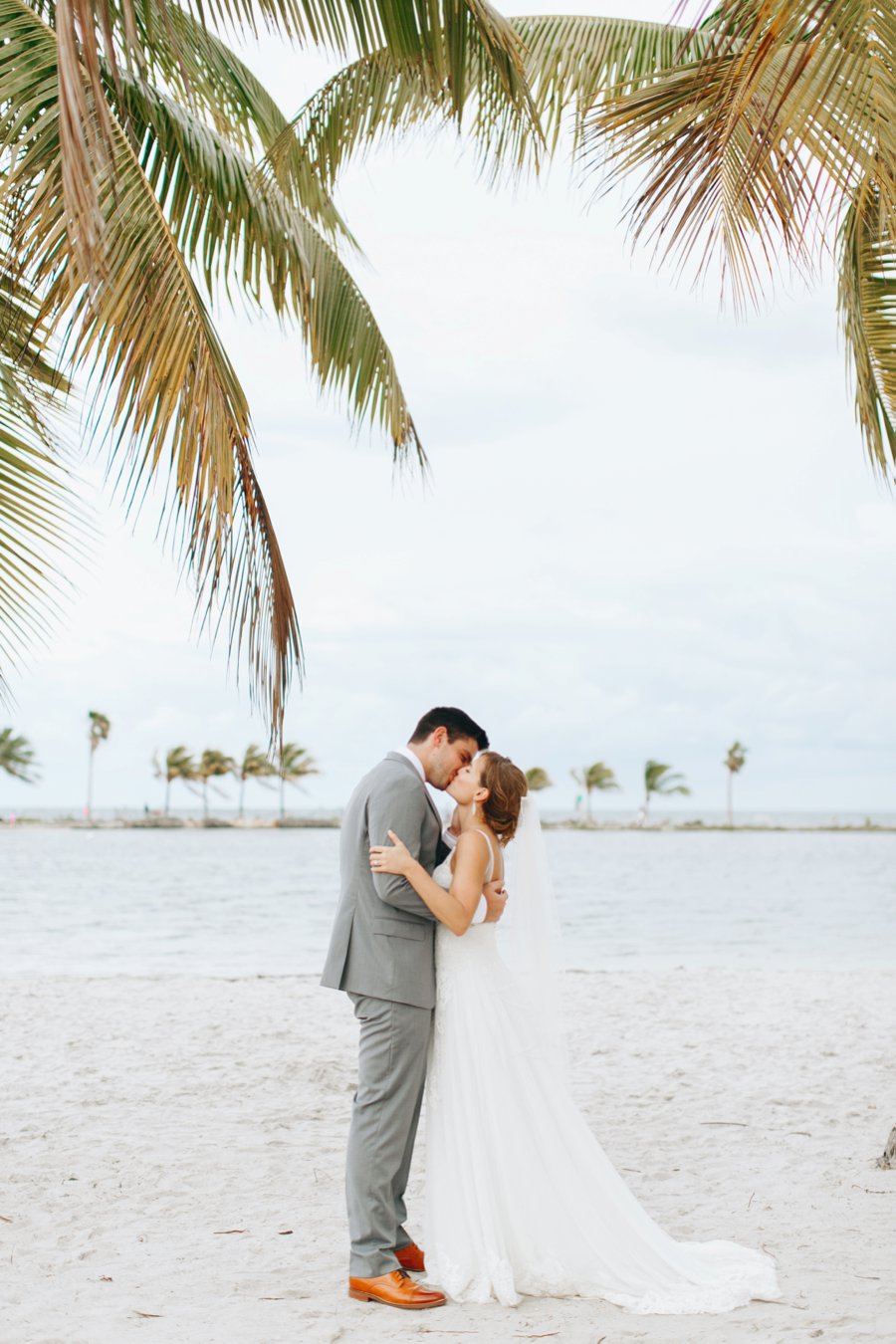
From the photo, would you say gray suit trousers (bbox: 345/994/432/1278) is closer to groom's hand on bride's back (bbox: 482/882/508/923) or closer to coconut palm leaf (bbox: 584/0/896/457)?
groom's hand on bride's back (bbox: 482/882/508/923)

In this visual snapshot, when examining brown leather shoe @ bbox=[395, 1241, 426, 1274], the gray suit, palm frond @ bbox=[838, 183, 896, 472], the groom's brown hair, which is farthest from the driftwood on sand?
palm frond @ bbox=[838, 183, 896, 472]

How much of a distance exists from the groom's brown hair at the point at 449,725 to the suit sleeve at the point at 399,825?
0.23 metres

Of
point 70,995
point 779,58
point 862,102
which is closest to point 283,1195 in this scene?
point 862,102

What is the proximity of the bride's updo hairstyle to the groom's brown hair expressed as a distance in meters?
0.12

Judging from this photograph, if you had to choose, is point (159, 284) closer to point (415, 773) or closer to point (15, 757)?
point (415, 773)

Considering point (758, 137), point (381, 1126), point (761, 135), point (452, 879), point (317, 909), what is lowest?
point (317, 909)

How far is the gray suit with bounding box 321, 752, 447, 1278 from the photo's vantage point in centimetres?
414

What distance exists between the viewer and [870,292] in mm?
6148

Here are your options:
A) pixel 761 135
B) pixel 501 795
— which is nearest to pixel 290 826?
pixel 501 795

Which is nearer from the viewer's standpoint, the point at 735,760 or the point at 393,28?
the point at 393,28

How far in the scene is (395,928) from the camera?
4.27m

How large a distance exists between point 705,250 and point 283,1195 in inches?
169

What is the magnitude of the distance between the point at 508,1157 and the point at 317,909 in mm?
26146

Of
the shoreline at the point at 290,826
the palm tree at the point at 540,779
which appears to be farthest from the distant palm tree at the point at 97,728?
the palm tree at the point at 540,779
